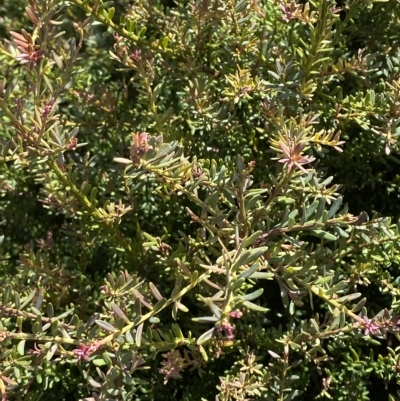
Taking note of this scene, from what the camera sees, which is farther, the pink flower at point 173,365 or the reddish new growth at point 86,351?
the pink flower at point 173,365

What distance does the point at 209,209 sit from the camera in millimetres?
942

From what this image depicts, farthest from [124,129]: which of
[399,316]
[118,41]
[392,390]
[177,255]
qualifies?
[392,390]

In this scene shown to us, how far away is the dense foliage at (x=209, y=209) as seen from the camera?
916 millimetres

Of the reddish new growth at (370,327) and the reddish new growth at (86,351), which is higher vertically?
the reddish new growth at (370,327)

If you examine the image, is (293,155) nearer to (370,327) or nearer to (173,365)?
(370,327)

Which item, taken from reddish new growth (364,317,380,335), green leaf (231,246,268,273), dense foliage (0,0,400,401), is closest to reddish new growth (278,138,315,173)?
dense foliage (0,0,400,401)

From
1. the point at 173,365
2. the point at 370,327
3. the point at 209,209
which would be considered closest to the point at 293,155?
the point at 209,209

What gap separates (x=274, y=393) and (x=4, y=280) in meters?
0.56

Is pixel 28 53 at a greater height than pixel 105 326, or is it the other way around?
pixel 28 53

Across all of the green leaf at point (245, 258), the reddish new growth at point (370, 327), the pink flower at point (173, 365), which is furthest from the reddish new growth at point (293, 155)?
the pink flower at point (173, 365)

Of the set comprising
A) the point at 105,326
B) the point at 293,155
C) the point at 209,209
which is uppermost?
the point at 293,155

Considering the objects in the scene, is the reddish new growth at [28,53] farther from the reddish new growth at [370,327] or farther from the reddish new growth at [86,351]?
the reddish new growth at [370,327]

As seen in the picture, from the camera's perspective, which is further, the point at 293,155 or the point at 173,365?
the point at 173,365

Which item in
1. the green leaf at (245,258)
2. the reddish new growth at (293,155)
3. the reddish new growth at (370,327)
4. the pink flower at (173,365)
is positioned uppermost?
the reddish new growth at (293,155)
